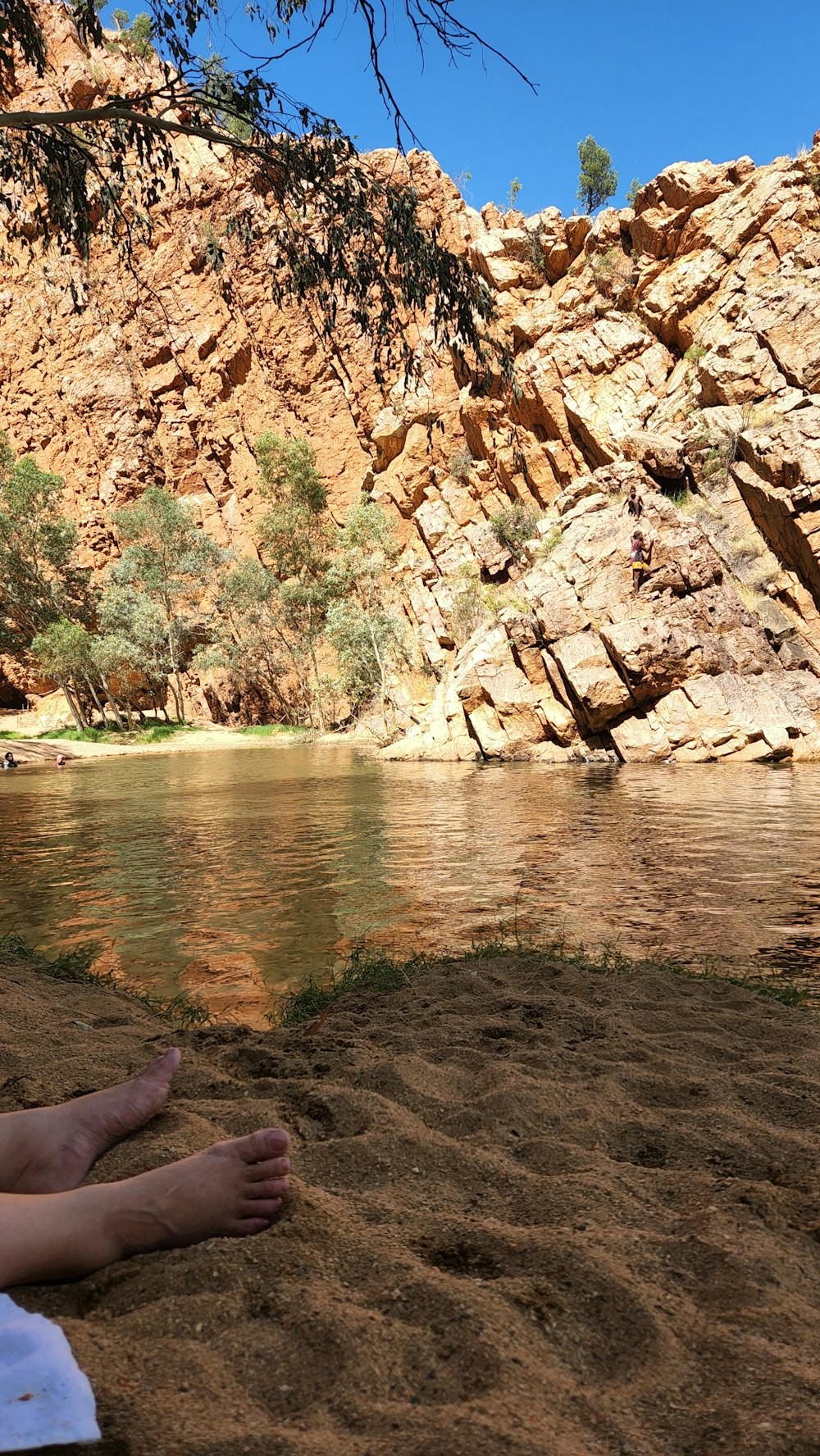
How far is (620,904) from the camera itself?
5.70 metres

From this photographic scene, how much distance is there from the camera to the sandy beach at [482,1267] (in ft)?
3.70

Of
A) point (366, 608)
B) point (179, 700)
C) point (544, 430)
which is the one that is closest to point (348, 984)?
point (544, 430)

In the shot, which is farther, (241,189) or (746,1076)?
(241,189)

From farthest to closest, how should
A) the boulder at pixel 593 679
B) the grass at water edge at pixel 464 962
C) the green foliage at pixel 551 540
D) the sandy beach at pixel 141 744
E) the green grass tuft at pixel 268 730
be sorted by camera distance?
the green grass tuft at pixel 268 730 < the sandy beach at pixel 141 744 < the green foliage at pixel 551 540 < the boulder at pixel 593 679 < the grass at water edge at pixel 464 962

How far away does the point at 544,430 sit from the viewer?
32.8 meters

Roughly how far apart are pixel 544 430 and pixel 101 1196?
113 feet

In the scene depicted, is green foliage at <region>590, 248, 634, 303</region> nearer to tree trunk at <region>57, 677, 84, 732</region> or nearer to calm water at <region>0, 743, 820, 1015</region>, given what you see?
calm water at <region>0, 743, 820, 1015</region>

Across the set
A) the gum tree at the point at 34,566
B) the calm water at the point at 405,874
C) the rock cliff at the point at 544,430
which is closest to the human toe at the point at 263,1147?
the calm water at the point at 405,874

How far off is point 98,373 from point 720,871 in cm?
4538

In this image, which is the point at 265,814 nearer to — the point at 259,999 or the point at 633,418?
the point at 259,999

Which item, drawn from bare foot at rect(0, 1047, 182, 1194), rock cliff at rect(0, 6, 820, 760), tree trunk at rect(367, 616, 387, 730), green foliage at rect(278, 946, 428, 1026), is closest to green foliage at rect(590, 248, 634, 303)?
rock cliff at rect(0, 6, 820, 760)

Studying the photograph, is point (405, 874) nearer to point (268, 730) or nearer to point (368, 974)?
point (368, 974)

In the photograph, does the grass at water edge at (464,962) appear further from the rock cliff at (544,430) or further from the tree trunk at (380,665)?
the tree trunk at (380,665)

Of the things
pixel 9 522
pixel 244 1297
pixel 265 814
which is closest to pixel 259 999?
pixel 244 1297
